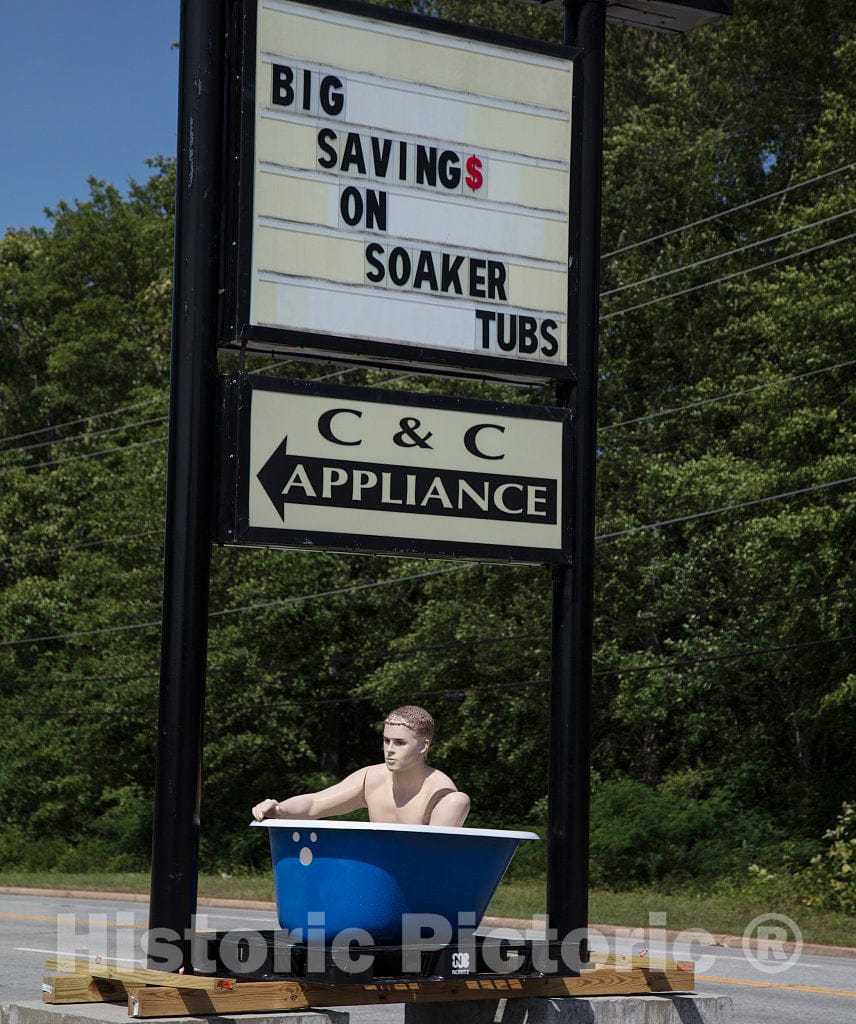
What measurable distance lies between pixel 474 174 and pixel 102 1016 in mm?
3630

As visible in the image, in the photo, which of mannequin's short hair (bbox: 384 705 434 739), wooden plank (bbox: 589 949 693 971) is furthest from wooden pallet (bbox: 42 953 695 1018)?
mannequin's short hair (bbox: 384 705 434 739)

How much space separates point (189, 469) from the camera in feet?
19.1

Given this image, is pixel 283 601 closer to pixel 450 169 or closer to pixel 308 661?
pixel 308 661

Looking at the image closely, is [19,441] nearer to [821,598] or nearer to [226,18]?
[821,598]

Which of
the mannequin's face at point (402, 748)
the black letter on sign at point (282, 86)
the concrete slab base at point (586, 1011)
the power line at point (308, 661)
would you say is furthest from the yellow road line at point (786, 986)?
the power line at point (308, 661)

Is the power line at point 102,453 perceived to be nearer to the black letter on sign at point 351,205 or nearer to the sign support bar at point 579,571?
the sign support bar at point 579,571

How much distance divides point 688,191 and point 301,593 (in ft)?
40.8

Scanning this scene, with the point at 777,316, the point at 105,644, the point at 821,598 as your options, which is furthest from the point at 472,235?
the point at 105,644

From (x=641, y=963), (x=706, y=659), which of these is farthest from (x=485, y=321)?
(x=706, y=659)

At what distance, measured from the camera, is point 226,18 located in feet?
20.1

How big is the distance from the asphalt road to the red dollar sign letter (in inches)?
275

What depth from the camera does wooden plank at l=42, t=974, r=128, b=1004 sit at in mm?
5285

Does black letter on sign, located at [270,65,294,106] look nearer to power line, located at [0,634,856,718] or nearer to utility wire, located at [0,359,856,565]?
power line, located at [0,634,856,718]

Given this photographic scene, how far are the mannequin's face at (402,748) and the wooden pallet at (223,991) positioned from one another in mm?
804
